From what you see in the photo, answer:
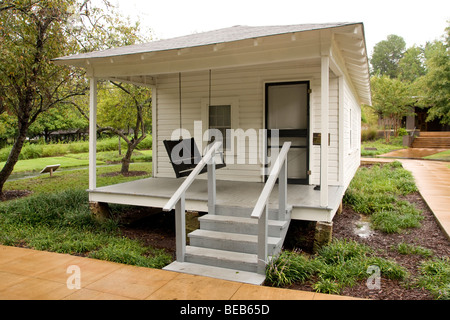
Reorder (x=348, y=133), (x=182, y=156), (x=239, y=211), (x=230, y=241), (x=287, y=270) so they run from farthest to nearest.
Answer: (x=348, y=133), (x=182, y=156), (x=239, y=211), (x=230, y=241), (x=287, y=270)

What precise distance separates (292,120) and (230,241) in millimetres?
3461

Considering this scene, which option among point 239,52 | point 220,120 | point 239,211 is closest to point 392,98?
point 220,120

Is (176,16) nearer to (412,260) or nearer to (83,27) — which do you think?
(83,27)

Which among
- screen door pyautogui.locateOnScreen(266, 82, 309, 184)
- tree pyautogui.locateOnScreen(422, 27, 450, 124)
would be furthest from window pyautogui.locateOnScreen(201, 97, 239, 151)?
tree pyautogui.locateOnScreen(422, 27, 450, 124)

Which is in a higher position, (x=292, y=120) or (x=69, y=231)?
(x=292, y=120)

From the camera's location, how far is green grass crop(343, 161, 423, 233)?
596cm

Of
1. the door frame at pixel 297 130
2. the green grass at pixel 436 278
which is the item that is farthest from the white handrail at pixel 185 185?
the green grass at pixel 436 278

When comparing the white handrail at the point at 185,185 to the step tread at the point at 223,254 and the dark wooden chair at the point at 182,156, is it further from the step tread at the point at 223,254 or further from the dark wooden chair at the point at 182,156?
the dark wooden chair at the point at 182,156

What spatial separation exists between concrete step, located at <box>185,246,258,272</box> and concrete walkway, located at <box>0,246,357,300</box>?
351mm

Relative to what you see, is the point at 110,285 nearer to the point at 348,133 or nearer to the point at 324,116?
the point at 324,116

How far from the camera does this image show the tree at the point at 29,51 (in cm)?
669

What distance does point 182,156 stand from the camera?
260 inches

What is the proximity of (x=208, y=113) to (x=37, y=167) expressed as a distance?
1096cm
